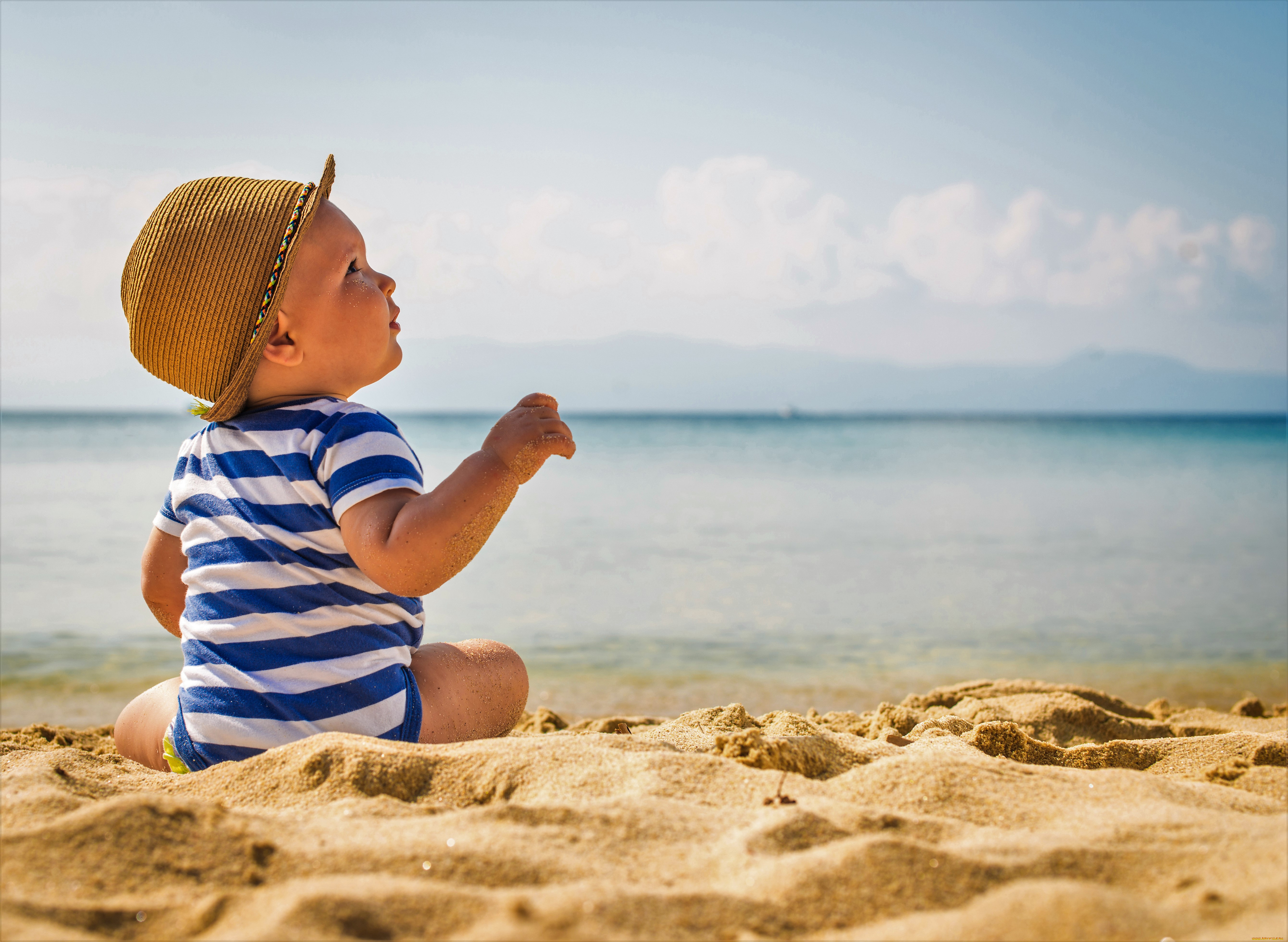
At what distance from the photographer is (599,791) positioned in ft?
4.45

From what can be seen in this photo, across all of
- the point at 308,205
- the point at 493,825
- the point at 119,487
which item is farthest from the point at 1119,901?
the point at 119,487

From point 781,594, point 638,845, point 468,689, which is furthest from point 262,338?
point 781,594

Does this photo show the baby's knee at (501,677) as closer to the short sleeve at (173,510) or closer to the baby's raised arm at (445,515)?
the baby's raised arm at (445,515)

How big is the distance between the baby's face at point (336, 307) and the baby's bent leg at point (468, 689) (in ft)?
1.91

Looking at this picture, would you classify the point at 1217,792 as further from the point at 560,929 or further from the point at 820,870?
the point at 560,929

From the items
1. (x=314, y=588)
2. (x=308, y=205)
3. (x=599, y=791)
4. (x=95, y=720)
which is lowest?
(x=95, y=720)

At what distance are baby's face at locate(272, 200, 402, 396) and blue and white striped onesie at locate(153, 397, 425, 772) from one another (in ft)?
0.41

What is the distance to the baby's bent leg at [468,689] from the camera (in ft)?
5.76

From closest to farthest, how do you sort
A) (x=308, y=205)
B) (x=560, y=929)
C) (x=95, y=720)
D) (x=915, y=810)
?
(x=560, y=929), (x=915, y=810), (x=308, y=205), (x=95, y=720)

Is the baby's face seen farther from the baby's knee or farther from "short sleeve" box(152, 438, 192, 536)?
the baby's knee

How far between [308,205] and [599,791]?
47.7 inches

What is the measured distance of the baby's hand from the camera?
158 cm

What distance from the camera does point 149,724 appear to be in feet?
6.03

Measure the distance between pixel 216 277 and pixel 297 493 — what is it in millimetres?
445
